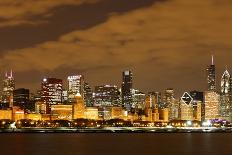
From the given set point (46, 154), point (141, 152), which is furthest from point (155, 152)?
point (46, 154)

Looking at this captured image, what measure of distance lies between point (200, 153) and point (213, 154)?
3.05 m

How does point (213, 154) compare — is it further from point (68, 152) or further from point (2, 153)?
point (2, 153)

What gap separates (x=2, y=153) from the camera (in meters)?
87.4

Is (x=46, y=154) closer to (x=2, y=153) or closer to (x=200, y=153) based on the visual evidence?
(x=2, y=153)

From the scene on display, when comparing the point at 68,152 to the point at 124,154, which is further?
the point at 68,152

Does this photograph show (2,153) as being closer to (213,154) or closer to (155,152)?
(155,152)

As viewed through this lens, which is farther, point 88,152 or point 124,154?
point 88,152

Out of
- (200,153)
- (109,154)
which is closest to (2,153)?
(109,154)

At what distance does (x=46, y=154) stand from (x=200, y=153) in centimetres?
2311

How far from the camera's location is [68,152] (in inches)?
3590

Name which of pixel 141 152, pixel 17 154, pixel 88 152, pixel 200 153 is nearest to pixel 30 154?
pixel 17 154

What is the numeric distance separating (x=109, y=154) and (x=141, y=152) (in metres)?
5.97

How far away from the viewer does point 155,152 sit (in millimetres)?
90062

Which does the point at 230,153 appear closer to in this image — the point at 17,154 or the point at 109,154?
the point at 109,154
